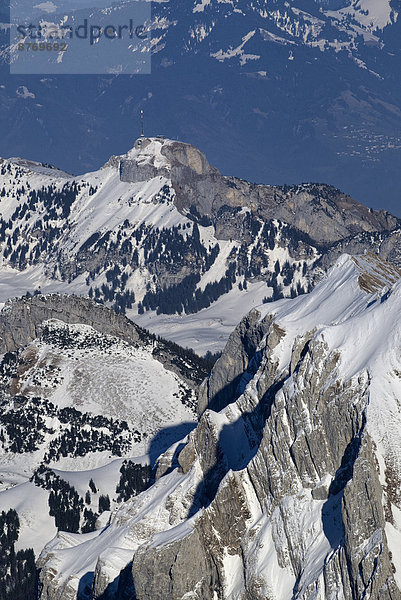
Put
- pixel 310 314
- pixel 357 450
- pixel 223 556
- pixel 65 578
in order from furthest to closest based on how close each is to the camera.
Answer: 1. pixel 310 314
2. pixel 65 578
3. pixel 223 556
4. pixel 357 450

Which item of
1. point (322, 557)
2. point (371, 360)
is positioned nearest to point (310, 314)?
point (371, 360)

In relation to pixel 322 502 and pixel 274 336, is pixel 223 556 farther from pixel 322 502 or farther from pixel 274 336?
pixel 274 336

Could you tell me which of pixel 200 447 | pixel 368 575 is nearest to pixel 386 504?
pixel 368 575

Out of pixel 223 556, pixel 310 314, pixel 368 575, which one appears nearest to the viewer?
pixel 368 575

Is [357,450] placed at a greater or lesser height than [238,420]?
greater

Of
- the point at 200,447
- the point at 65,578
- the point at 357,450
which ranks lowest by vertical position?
the point at 65,578

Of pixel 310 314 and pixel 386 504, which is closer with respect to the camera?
pixel 386 504

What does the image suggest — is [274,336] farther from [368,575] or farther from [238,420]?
[368,575]
